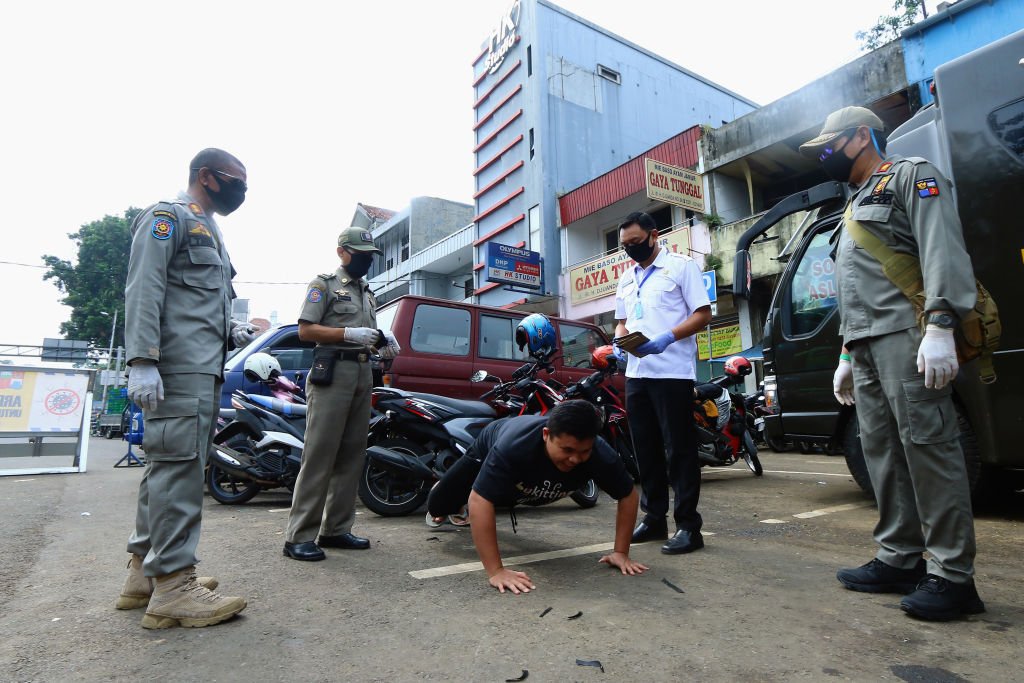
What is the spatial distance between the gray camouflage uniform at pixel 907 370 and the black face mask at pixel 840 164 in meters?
0.13

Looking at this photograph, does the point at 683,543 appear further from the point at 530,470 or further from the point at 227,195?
the point at 227,195

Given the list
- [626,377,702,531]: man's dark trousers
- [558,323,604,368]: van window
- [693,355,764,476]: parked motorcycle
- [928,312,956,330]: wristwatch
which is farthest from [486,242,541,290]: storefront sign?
[928,312,956,330]: wristwatch

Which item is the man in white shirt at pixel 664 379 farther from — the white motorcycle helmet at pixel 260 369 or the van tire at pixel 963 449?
the white motorcycle helmet at pixel 260 369

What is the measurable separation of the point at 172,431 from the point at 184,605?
0.62 m

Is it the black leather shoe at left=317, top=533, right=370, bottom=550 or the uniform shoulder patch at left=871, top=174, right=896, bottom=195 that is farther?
the black leather shoe at left=317, top=533, right=370, bottom=550

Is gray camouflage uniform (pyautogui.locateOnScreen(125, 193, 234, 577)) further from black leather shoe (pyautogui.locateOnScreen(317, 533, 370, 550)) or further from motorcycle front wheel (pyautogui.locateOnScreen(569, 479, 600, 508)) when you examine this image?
motorcycle front wheel (pyautogui.locateOnScreen(569, 479, 600, 508))

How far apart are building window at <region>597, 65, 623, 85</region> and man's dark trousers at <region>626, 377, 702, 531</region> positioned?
20.6m

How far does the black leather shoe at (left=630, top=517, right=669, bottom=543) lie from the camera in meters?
3.28

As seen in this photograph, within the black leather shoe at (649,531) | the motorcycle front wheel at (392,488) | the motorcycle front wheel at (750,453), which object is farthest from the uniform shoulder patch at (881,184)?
the motorcycle front wheel at (750,453)

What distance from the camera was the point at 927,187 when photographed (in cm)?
221

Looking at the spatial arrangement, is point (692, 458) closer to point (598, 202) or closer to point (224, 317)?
point (224, 317)

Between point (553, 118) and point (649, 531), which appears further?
point (553, 118)

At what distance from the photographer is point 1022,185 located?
3.46m

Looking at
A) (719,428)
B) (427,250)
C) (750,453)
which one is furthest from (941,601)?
(427,250)
